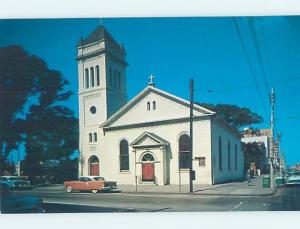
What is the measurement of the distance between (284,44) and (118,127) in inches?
114

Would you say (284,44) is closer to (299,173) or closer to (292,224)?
(299,173)

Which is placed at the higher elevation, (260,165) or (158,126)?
(158,126)

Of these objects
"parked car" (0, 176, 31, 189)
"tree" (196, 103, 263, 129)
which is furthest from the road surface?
"tree" (196, 103, 263, 129)

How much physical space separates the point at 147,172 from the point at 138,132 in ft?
2.15

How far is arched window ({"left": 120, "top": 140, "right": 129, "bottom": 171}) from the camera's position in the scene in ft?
26.6

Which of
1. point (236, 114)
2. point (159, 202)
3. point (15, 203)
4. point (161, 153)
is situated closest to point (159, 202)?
point (159, 202)

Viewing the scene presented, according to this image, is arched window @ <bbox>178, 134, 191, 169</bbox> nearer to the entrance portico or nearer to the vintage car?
the entrance portico

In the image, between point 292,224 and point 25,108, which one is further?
point 25,108

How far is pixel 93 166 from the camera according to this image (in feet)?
26.3

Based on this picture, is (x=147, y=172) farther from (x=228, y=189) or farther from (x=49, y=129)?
(x=49, y=129)

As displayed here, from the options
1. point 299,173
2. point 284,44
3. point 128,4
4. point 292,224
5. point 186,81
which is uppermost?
point 128,4

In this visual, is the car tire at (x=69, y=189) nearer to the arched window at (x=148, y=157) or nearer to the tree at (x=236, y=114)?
the arched window at (x=148, y=157)

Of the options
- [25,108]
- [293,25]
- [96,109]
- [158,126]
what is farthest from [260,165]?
[25,108]

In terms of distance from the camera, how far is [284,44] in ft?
25.2
